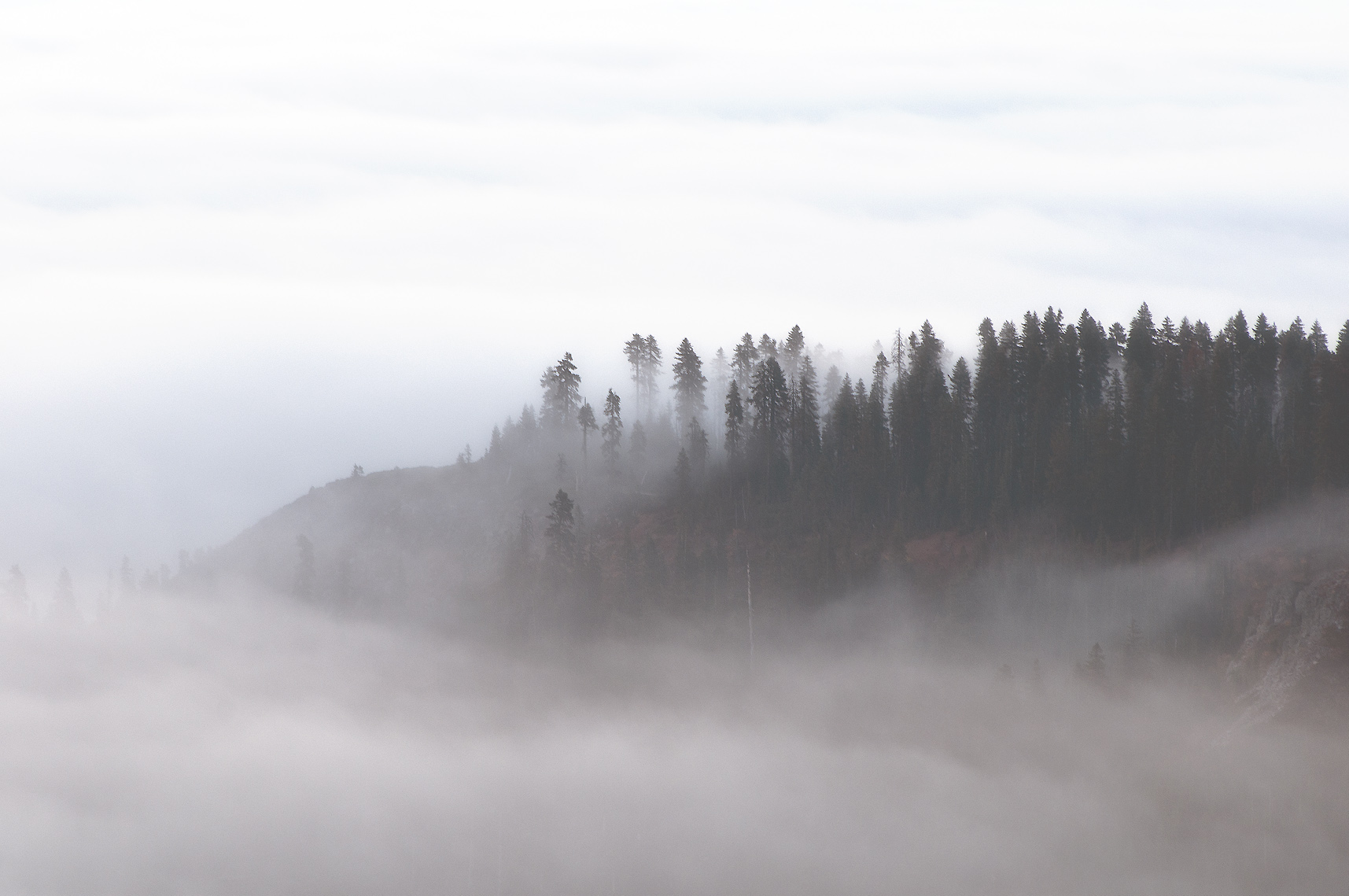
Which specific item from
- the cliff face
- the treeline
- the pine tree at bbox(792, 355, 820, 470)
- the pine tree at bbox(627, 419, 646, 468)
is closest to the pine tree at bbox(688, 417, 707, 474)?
the treeline

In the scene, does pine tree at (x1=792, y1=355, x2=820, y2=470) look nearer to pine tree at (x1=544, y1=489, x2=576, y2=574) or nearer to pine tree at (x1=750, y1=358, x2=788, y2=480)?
pine tree at (x1=750, y1=358, x2=788, y2=480)

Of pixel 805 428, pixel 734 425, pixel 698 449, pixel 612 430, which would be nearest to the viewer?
pixel 805 428

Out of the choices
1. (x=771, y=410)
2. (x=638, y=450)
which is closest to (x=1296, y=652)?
(x=771, y=410)

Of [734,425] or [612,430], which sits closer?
[734,425]

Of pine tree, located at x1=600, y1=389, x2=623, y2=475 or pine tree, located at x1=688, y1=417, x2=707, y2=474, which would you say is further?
pine tree, located at x1=600, y1=389, x2=623, y2=475

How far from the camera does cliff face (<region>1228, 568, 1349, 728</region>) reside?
113375mm

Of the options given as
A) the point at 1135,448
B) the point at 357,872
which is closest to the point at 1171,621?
the point at 1135,448

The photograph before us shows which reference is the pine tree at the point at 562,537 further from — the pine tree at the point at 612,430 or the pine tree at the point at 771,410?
the pine tree at the point at 771,410

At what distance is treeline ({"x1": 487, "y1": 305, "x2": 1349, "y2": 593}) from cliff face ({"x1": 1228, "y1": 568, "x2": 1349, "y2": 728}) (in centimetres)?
1464

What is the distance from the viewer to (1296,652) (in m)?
117

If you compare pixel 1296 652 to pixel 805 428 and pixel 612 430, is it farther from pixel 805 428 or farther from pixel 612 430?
pixel 612 430

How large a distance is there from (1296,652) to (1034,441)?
153 feet

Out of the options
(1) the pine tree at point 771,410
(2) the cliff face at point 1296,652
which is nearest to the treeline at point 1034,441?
(1) the pine tree at point 771,410

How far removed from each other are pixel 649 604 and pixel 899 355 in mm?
55552
